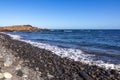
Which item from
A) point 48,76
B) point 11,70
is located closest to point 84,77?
point 48,76

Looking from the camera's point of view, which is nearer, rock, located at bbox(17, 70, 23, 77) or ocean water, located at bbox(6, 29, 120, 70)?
rock, located at bbox(17, 70, 23, 77)

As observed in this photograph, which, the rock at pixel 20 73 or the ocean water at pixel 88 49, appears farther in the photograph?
the ocean water at pixel 88 49

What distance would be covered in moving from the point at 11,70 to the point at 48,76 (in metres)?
1.75

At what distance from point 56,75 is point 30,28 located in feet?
539

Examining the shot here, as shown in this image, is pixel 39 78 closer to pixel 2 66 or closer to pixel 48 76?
pixel 48 76

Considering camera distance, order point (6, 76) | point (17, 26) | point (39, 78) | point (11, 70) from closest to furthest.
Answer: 1. point (6, 76)
2. point (39, 78)
3. point (11, 70)
4. point (17, 26)

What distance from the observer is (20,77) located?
380 inches

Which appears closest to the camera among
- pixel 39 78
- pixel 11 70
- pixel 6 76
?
pixel 6 76

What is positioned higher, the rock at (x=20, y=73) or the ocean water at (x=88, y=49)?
the rock at (x=20, y=73)

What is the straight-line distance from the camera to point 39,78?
392 inches

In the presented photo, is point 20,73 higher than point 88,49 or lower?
higher

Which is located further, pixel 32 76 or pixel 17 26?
pixel 17 26

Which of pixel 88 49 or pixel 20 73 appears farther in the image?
pixel 88 49

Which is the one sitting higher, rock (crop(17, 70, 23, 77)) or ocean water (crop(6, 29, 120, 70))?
rock (crop(17, 70, 23, 77))
